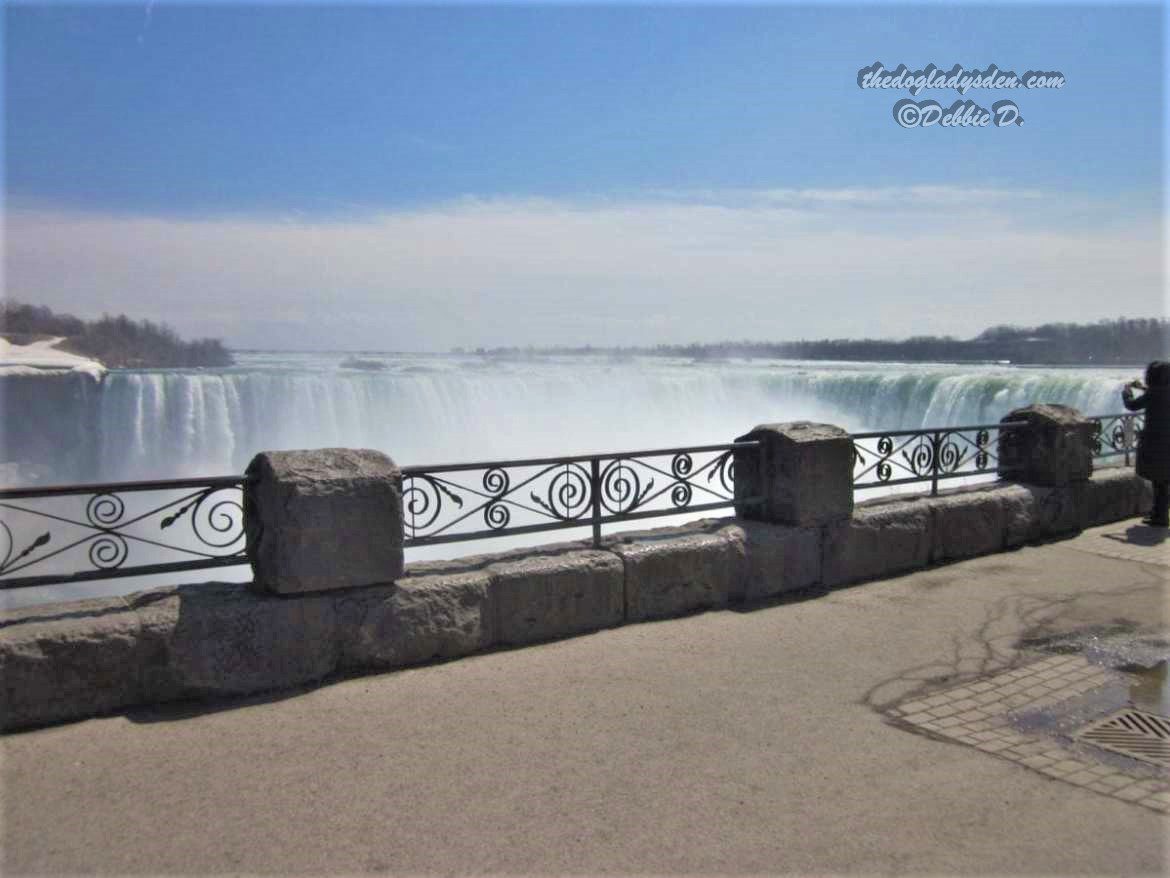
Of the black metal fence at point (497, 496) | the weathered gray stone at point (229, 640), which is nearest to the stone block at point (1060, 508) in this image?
the black metal fence at point (497, 496)

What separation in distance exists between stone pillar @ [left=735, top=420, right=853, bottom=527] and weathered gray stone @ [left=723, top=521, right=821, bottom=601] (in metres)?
0.13

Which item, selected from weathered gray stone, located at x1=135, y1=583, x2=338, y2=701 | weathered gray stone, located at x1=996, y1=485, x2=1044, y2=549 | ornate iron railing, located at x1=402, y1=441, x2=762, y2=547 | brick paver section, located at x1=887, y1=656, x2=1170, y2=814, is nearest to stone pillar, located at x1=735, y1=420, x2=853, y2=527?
ornate iron railing, located at x1=402, y1=441, x2=762, y2=547

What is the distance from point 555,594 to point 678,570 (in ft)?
2.98

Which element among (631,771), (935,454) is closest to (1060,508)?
(935,454)

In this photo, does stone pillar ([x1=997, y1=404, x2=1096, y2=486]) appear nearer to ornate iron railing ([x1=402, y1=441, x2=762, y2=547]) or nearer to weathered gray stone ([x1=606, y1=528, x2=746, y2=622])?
ornate iron railing ([x1=402, y1=441, x2=762, y2=547])

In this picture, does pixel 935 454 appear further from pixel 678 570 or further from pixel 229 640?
pixel 229 640

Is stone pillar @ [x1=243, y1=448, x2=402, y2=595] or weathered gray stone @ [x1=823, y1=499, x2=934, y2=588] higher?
stone pillar @ [x1=243, y1=448, x2=402, y2=595]

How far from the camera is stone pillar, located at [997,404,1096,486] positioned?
25.9 ft

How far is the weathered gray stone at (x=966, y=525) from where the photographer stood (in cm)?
691

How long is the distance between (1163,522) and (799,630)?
536 cm

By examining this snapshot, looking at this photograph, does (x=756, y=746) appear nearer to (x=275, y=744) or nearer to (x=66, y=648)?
(x=275, y=744)

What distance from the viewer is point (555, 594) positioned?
5.01 m

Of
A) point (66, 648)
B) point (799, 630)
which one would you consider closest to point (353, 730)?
point (66, 648)

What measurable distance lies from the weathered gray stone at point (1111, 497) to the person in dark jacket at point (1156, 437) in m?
0.28
